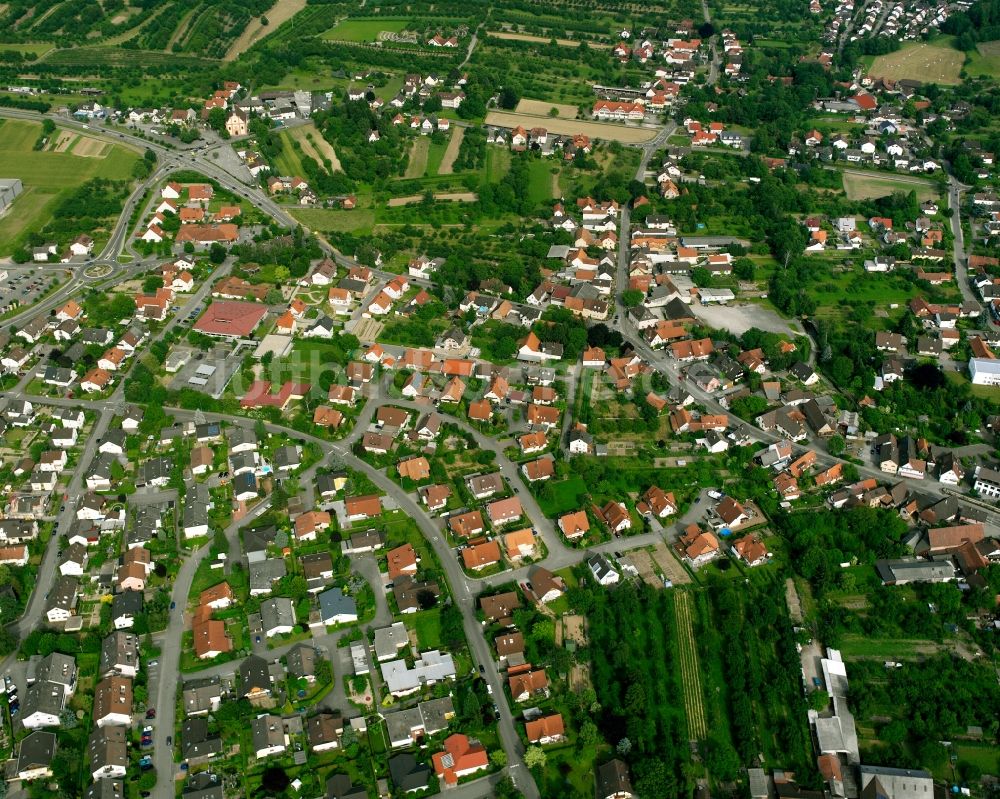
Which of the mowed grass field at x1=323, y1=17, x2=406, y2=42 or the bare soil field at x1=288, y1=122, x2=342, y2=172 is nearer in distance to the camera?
the bare soil field at x1=288, y1=122, x2=342, y2=172

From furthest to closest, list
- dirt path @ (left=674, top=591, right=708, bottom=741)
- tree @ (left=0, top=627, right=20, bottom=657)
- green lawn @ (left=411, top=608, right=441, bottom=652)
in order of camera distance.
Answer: green lawn @ (left=411, top=608, right=441, bottom=652) → tree @ (left=0, top=627, right=20, bottom=657) → dirt path @ (left=674, top=591, right=708, bottom=741)

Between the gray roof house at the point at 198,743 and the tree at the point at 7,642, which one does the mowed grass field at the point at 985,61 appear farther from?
the tree at the point at 7,642

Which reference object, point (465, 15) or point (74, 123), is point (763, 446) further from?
point (465, 15)

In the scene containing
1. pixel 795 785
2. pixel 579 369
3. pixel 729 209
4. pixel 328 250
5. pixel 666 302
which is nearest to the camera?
pixel 795 785

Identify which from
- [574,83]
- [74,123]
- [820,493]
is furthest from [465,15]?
[820,493]

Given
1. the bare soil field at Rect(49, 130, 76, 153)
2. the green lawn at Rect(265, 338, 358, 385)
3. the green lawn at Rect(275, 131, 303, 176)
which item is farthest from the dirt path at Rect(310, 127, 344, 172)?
the green lawn at Rect(265, 338, 358, 385)

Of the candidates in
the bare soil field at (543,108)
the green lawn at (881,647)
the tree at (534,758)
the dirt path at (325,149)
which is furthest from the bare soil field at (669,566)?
the bare soil field at (543,108)

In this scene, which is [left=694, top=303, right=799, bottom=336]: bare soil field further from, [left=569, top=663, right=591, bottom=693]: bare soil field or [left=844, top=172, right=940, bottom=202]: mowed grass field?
[left=569, top=663, right=591, bottom=693]: bare soil field
